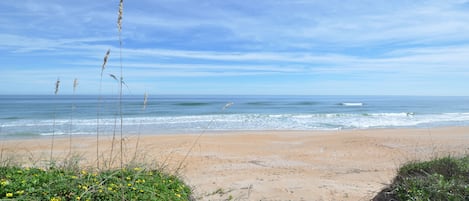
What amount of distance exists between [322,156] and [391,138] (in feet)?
17.3

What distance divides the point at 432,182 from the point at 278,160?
6.34m

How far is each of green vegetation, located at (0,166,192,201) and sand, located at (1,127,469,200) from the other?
80cm

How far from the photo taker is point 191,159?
9.93 metres

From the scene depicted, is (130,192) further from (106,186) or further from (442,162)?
(442,162)

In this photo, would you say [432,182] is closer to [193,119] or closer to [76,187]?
[76,187]

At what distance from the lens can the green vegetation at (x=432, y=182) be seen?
3.64m

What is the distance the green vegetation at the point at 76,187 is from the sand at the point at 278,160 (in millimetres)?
799

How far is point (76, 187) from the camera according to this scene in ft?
9.73

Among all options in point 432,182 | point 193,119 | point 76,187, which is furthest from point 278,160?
point 193,119

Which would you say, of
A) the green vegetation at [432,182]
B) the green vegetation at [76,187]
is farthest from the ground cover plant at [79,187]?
the green vegetation at [432,182]

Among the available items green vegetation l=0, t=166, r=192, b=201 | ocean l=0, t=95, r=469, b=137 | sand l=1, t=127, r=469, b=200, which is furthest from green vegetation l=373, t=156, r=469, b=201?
green vegetation l=0, t=166, r=192, b=201

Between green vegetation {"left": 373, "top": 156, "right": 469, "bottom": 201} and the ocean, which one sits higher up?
green vegetation {"left": 373, "top": 156, "right": 469, "bottom": 201}

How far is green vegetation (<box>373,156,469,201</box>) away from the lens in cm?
364

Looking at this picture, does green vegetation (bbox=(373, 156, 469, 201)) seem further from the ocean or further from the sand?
the ocean
